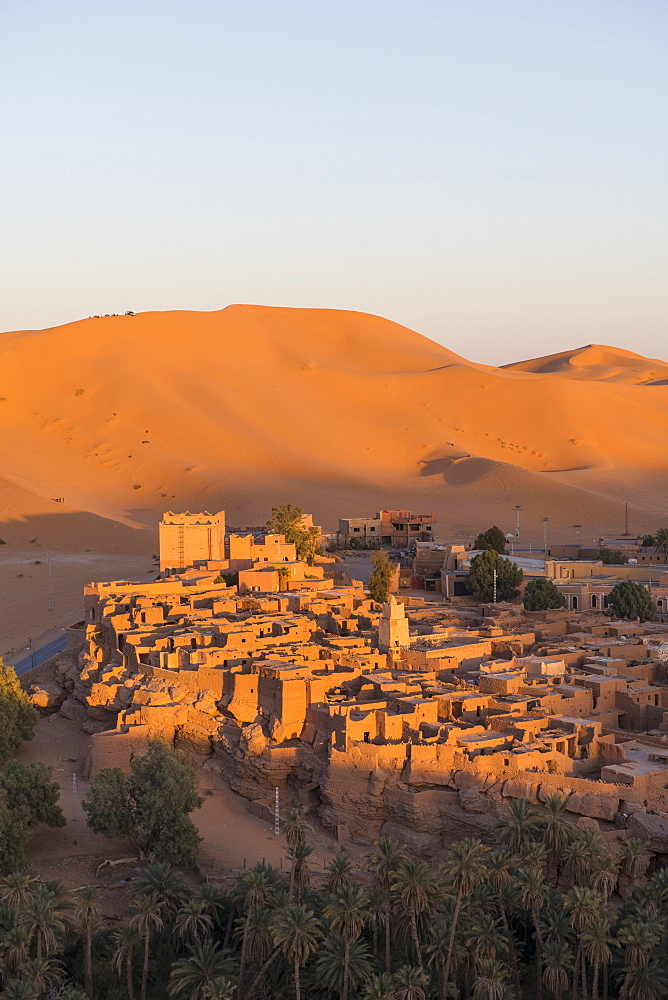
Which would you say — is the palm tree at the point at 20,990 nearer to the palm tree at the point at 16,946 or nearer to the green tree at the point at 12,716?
the palm tree at the point at 16,946

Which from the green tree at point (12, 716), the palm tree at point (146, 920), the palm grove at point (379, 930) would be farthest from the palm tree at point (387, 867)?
the green tree at point (12, 716)

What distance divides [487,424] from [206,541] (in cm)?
6006

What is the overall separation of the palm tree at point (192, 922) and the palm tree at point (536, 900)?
4665 mm

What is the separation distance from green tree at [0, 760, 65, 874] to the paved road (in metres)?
13.0

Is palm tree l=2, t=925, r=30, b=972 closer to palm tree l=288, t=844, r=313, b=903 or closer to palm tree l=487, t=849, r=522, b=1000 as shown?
palm tree l=288, t=844, r=313, b=903

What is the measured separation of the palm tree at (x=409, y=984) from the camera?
15.2 m

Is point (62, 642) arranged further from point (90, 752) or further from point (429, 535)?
point (429, 535)

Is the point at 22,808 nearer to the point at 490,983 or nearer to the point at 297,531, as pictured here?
the point at 490,983

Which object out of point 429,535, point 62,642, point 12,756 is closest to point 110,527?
point 429,535

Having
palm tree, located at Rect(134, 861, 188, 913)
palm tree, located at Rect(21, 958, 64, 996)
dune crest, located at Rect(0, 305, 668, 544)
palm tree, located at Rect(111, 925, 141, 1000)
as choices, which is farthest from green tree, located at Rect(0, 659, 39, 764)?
dune crest, located at Rect(0, 305, 668, 544)

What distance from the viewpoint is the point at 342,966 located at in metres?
15.9

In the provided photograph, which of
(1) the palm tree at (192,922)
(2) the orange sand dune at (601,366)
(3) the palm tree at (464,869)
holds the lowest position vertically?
(1) the palm tree at (192,922)

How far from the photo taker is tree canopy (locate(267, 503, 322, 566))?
50.5 m

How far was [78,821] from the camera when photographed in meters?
22.5
